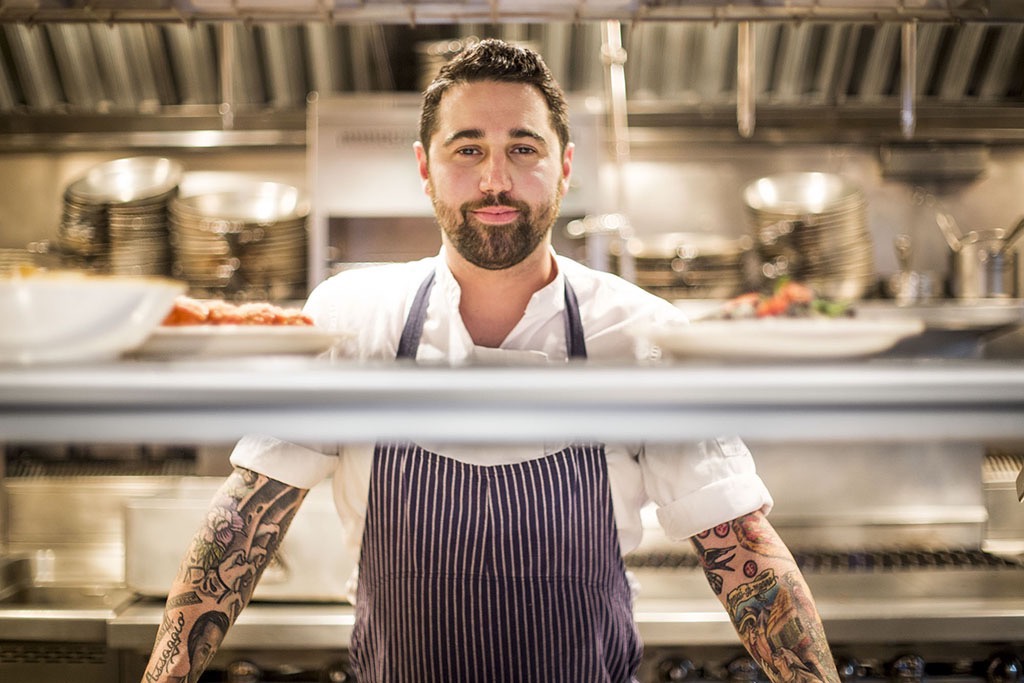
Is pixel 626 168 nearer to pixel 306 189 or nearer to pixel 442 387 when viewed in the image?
pixel 306 189

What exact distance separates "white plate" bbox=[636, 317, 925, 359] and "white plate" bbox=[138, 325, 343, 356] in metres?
0.32

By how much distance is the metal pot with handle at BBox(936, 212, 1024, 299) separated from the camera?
3.30 m

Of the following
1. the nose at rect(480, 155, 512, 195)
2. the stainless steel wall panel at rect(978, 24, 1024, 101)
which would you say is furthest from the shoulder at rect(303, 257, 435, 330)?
the stainless steel wall panel at rect(978, 24, 1024, 101)

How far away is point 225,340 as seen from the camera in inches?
28.2

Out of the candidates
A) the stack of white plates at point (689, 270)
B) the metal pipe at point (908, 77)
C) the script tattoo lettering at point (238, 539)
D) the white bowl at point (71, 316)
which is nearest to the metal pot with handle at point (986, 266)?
the stack of white plates at point (689, 270)

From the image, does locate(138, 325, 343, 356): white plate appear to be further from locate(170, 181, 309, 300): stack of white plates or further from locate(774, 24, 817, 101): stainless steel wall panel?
locate(774, 24, 817, 101): stainless steel wall panel

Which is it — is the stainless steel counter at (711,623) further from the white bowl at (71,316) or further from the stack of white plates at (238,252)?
the white bowl at (71,316)

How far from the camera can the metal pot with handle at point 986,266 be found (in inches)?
130

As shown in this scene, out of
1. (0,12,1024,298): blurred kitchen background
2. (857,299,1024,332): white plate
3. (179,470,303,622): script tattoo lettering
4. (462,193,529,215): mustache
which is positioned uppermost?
(0,12,1024,298): blurred kitchen background

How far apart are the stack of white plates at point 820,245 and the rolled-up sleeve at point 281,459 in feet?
7.31

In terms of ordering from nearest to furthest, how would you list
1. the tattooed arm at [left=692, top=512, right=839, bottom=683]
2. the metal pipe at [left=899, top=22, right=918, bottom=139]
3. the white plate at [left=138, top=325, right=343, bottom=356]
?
the white plate at [left=138, top=325, right=343, bottom=356] → the tattooed arm at [left=692, top=512, right=839, bottom=683] → the metal pipe at [left=899, top=22, right=918, bottom=139]

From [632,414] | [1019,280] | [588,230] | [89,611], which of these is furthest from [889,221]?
[632,414]

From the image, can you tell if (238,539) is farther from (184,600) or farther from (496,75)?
(496,75)

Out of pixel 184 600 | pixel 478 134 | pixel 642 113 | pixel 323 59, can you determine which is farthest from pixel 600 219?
pixel 184 600
